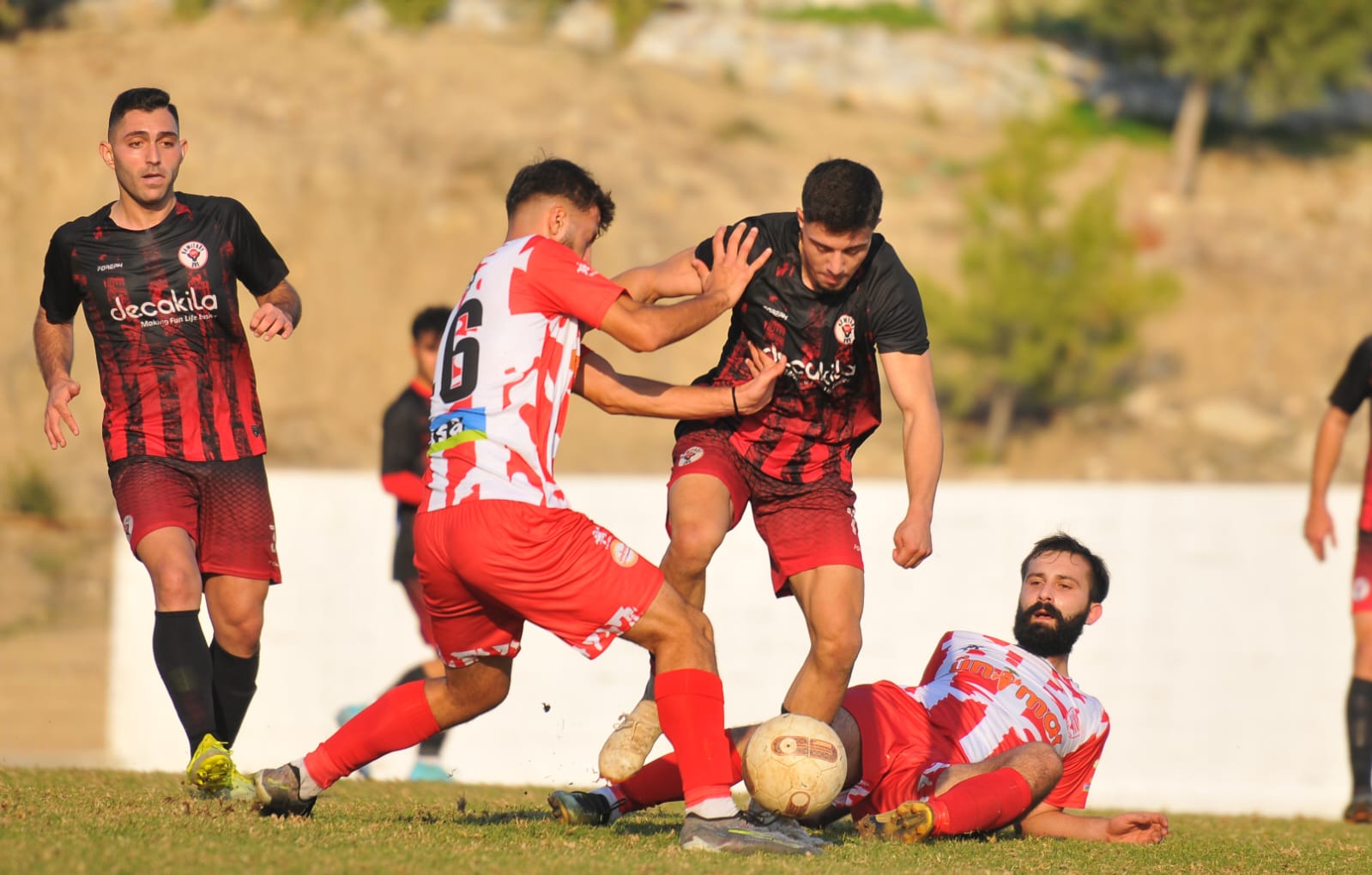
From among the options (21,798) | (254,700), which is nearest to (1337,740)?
(254,700)

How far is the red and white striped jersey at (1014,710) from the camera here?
5574mm

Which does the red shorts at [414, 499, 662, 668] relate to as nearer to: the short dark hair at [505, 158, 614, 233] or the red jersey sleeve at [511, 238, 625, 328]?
the red jersey sleeve at [511, 238, 625, 328]

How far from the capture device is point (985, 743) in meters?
5.58

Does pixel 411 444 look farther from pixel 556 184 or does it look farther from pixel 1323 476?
pixel 1323 476

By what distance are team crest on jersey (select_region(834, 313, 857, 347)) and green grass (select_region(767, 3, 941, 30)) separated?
32.8m

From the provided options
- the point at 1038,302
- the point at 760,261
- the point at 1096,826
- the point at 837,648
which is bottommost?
the point at 1096,826

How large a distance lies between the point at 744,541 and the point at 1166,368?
19200mm

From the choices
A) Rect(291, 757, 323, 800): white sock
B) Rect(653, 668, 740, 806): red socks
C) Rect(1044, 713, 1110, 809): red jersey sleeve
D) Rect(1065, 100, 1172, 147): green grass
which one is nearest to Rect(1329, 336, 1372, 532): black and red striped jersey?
Rect(1044, 713, 1110, 809): red jersey sleeve

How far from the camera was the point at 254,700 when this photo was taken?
36.0ft

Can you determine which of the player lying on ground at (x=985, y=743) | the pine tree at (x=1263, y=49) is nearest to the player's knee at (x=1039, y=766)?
the player lying on ground at (x=985, y=743)

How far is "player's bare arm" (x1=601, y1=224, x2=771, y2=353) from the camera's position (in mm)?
4625

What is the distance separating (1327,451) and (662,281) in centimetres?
449

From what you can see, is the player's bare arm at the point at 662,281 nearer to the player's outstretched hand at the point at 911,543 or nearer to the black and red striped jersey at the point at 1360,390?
the player's outstretched hand at the point at 911,543

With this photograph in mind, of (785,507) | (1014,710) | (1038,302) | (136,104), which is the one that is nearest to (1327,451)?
(1014,710)
